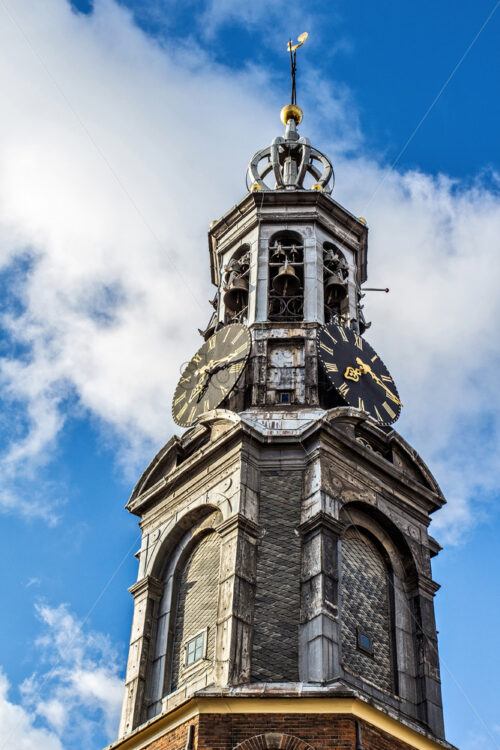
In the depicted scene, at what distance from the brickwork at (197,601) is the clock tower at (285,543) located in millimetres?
49

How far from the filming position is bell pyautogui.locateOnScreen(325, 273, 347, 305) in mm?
37562

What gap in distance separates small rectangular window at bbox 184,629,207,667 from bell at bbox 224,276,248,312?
450 inches

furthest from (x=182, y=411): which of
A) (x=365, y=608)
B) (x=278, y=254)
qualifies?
(x=365, y=608)

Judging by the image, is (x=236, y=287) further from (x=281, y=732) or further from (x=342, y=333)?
(x=281, y=732)

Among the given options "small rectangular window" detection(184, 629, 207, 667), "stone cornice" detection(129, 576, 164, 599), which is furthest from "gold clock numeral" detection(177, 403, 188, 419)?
"small rectangular window" detection(184, 629, 207, 667)

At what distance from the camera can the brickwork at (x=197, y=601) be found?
29.0 metres

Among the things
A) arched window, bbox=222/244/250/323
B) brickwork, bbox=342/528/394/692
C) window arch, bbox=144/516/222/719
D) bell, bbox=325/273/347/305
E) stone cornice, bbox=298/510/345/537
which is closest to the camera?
brickwork, bbox=342/528/394/692

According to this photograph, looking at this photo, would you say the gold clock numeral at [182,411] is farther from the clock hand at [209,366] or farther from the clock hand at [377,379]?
the clock hand at [377,379]

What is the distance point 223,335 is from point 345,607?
9.37 metres

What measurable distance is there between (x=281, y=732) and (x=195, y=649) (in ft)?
14.5

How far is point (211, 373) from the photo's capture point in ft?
113

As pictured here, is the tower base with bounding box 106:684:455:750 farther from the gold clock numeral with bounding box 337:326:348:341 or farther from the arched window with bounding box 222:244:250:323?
the arched window with bounding box 222:244:250:323

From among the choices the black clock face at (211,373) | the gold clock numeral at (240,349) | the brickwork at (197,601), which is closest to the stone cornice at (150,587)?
the brickwork at (197,601)

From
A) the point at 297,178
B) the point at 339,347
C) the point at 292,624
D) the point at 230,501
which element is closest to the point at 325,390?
the point at 339,347
